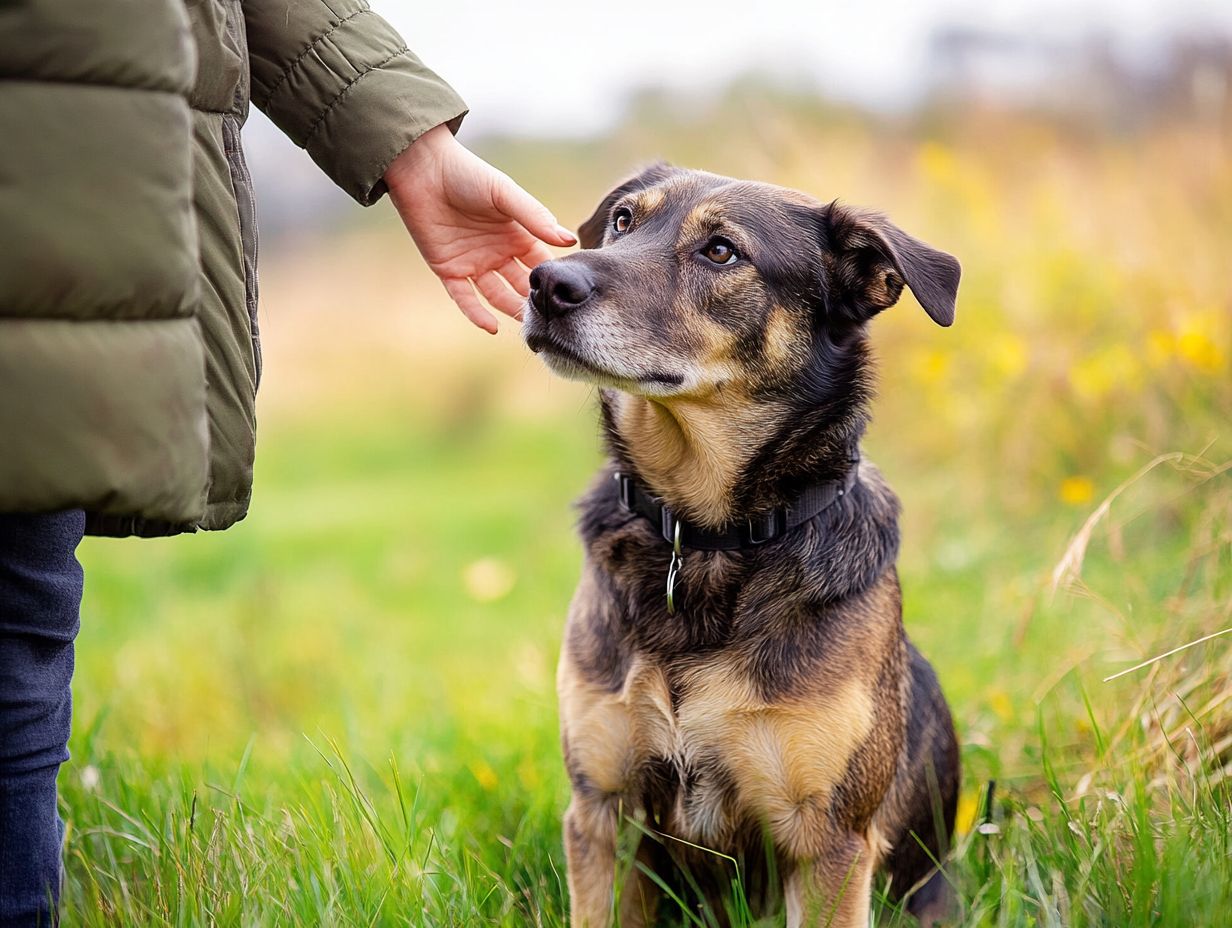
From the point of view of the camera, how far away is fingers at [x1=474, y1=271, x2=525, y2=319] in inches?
121

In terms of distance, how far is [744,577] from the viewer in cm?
268

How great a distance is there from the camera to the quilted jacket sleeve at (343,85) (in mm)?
2443

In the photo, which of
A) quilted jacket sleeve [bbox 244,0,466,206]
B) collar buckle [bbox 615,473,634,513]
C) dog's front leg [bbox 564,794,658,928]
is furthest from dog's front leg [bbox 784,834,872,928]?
quilted jacket sleeve [bbox 244,0,466,206]

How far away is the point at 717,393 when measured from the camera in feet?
9.43

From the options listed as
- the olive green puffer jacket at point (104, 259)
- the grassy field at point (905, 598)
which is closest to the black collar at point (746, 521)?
the grassy field at point (905, 598)

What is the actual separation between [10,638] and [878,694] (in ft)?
5.66

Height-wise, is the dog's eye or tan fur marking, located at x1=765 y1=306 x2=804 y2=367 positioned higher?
the dog's eye

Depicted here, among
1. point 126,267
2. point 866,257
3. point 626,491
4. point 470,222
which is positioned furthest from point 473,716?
point 126,267

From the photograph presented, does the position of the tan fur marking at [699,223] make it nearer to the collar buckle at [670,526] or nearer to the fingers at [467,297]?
the fingers at [467,297]

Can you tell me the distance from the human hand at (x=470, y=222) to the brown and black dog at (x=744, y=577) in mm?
190

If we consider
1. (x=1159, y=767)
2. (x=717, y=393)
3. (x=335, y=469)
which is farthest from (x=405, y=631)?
(x=335, y=469)

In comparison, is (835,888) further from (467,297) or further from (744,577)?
(467,297)

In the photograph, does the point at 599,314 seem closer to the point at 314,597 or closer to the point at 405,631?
the point at 405,631

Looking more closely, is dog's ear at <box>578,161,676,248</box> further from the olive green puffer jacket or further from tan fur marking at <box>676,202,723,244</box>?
the olive green puffer jacket
